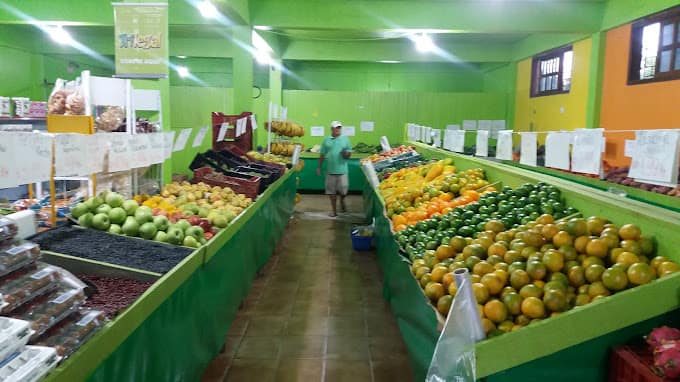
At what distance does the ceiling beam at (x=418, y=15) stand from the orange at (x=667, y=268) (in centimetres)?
827

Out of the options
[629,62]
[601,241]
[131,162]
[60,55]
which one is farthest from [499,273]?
[60,55]

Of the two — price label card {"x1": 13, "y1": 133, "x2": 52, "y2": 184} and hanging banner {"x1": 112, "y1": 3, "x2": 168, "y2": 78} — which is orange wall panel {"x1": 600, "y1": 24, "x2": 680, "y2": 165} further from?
price label card {"x1": 13, "y1": 133, "x2": 52, "y2": 184}

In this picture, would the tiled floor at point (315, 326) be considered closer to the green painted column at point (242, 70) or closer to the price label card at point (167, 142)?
the price label card at point (167, 142)

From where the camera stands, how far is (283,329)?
4551 mm

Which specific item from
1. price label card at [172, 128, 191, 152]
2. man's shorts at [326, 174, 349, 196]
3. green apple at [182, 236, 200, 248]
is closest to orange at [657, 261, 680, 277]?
green apple at [182, 236, 200, 248]

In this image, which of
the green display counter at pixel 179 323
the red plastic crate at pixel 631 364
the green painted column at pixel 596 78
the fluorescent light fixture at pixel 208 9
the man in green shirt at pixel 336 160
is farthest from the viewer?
the man in green shirt at pixel 336 160

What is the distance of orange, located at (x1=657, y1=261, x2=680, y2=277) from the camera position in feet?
6.83

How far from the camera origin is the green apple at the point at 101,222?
3316mm

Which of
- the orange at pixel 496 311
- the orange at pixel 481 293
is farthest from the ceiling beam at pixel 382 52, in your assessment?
the orange at pixel 496 311

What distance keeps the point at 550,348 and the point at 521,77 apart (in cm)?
1252

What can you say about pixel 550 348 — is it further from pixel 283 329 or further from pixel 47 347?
pixel 283 329

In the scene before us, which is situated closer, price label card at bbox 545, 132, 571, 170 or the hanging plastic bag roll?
the hanging plastic bag roll

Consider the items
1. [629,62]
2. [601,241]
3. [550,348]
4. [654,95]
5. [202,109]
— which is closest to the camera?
[550,348]

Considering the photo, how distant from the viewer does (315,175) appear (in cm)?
1279
